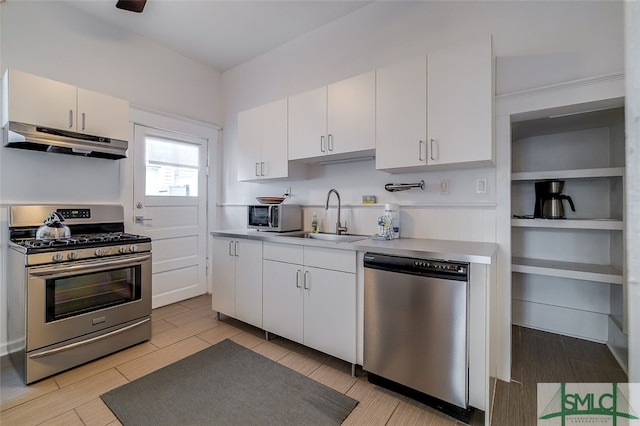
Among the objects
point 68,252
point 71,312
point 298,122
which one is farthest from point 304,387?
point 298,122

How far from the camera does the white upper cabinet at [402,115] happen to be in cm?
199

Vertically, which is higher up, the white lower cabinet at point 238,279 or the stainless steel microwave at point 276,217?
the stainless steel microwave at point 276,217

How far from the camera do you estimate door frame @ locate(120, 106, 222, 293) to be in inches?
119

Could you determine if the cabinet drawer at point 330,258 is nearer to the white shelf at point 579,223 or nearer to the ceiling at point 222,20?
the white shelf at point 579,223

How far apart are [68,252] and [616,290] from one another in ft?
13.9

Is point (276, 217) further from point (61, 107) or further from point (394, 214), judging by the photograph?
point (61, 107)

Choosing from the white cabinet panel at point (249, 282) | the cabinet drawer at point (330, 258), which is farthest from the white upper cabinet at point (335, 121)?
the white cabinet panel at point (249, 282)

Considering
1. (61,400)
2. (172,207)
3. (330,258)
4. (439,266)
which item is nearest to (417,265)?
(439,266)

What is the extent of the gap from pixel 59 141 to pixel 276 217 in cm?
185

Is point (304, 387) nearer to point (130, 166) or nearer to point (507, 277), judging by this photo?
point (507, 277)

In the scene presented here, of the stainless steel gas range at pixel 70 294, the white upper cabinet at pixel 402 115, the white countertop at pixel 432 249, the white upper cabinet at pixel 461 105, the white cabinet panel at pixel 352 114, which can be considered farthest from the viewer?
the white cabinet panel at pixel 352 114

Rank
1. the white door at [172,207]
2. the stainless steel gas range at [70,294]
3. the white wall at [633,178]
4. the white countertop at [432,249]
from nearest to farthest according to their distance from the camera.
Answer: the white wall at [633,178] < the white countertop at [432,249] < the stainless steel gas range at [70,294] < the white door at [172,207]

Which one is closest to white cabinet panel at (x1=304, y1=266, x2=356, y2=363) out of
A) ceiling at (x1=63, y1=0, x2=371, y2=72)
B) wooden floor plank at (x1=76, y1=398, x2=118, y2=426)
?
wooden floor plank at (x1=76, y1=398, x2=118, y2=426)

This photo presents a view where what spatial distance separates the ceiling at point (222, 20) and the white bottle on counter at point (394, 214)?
2006 millimetres
